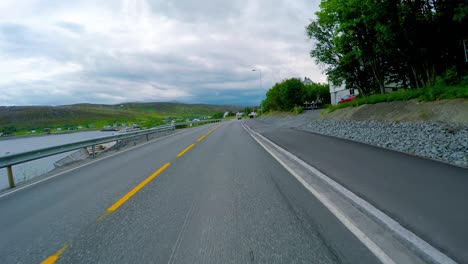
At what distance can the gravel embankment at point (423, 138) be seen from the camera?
655cm

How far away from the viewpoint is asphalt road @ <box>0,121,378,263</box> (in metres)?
2.76

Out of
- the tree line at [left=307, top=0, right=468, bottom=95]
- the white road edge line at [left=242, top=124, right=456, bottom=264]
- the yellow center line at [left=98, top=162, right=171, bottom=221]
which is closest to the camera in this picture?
the white road edge line at [left=242, top=124, right=456, bottom=264]

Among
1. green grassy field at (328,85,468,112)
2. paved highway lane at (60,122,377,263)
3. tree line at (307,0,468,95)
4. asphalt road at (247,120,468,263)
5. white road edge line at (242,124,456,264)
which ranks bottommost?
asphalt road at (247,120,468,263)

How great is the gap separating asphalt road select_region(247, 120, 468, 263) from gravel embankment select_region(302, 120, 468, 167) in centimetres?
59

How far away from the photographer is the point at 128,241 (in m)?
3.13

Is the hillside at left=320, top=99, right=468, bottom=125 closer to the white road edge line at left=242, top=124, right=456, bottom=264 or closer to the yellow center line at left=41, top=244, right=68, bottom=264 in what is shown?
the white road edge line at left=242, top=124, right=456, bottom=264

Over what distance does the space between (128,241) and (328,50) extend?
92.0 feet

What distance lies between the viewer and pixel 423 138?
8.19m

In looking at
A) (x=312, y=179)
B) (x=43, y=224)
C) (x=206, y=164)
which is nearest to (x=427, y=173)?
(x=312, y=179)

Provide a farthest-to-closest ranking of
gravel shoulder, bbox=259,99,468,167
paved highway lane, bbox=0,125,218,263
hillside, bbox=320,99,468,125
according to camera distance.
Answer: hillside, bbox=320,99,468,125
gravel shoulder, bbox=259,99,468,167
paved highway lane, bbox=0,125,218,263

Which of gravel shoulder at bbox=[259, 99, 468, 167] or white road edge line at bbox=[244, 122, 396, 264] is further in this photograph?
gravel shoulder at bbox=[259, 99, 468, 167]

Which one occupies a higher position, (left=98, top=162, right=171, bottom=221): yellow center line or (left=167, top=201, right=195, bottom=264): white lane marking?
(left=98, top=162, right=171, bottom=221): yellow center line

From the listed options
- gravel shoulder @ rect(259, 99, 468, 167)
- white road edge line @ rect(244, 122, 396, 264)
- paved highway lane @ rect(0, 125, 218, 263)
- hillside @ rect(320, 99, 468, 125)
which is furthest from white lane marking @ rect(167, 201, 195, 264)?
hillside @ rect(320, 99, 468, 125)

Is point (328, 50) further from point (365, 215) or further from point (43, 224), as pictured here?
point (43, 224)
